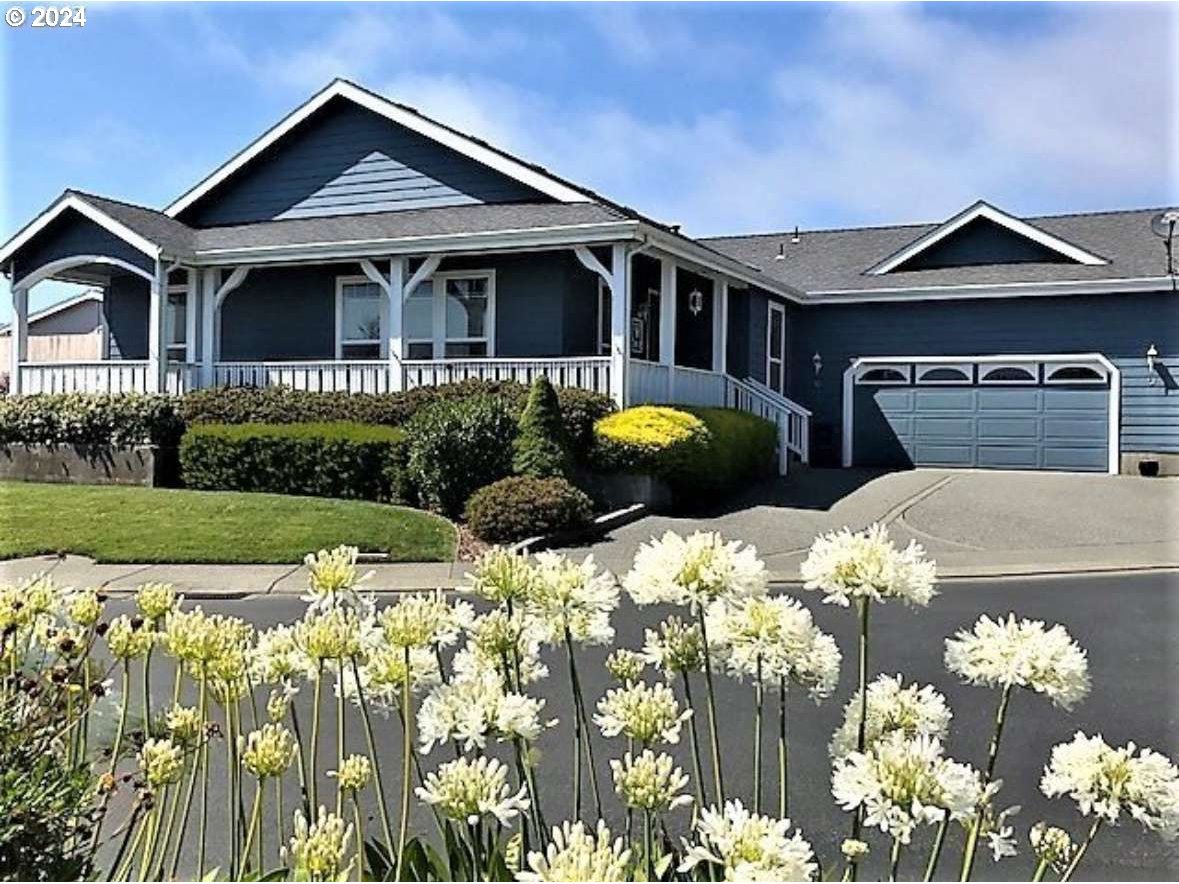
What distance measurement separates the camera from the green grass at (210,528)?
1286cm

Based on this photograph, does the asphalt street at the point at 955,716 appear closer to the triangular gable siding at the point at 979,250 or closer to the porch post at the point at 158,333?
the porch post at the point at 158,333

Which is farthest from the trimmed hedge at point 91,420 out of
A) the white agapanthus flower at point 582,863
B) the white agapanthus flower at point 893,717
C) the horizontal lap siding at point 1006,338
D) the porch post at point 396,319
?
the white agapanthus flower at point 582,863

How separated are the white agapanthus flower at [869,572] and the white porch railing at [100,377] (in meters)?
17.9

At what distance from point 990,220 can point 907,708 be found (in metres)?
22.0

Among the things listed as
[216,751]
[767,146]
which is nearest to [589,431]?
[216,751]

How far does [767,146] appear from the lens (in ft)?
12.3

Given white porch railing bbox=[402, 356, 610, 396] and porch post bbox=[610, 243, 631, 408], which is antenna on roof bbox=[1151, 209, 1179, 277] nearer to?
porch post bbox=[610, 243, 631, 408]

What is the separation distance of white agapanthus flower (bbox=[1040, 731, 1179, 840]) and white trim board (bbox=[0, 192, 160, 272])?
1832cm

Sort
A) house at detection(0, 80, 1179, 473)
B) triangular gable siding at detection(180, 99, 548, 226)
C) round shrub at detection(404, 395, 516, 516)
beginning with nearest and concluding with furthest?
round shrub at detection(404, 395, 516, 516) → house at detection(0, 80, 1179, 473) → triangular gable siding at detection(180, 99, 548, 226)

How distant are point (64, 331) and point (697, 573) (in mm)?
31337

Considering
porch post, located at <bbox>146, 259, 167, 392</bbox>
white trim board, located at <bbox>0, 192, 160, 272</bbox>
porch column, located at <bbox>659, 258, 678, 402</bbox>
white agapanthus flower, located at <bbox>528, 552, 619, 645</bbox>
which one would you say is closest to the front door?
porch column, located at <bbox>659, 258, 678, 402</bbox>

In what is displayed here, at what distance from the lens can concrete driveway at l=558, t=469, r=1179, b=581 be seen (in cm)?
1291

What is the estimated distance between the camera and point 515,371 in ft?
55.3

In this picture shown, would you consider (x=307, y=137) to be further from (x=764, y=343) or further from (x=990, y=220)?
(x=990, y=220)
